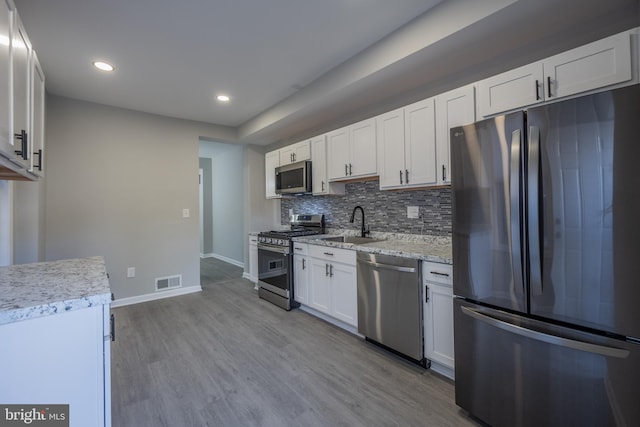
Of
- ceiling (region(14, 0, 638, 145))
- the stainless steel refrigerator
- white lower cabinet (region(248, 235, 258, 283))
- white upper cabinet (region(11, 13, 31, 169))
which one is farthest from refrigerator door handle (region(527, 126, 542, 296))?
white lower cabinet (region(248, 235, 258, 283))

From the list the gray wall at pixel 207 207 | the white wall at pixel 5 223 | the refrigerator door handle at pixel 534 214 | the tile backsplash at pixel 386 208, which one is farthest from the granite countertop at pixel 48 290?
the gray wall at pixel 207 207

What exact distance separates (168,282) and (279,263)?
5.86 ft

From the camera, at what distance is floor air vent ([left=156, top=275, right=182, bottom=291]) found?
4.02 meters

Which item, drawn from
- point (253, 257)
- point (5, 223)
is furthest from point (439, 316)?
point (5, 223)

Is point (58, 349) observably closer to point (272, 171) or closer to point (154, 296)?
point (154, 296)

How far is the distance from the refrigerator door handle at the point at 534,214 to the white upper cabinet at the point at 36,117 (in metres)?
2.64

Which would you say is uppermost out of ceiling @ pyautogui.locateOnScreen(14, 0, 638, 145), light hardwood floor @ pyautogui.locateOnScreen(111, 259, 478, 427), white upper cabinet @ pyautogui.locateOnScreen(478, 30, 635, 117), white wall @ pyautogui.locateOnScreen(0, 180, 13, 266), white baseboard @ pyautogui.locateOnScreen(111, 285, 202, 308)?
ceiling @ pyautogui.locateOnScreen(14, 0, 638, 145)

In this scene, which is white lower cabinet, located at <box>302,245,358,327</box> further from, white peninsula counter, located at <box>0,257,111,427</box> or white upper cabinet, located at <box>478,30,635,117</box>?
white peninsula counter, located at <box>0,257,111,427</box>

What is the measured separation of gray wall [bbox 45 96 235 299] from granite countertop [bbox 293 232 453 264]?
2.03 m

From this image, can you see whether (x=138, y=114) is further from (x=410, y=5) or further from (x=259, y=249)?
(x=410, y=5)

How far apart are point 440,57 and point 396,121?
1.92ft

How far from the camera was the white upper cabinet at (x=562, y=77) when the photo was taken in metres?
1.50

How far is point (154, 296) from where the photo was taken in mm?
3957

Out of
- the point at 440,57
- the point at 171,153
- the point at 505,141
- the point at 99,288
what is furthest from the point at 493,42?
the point at 171,153
